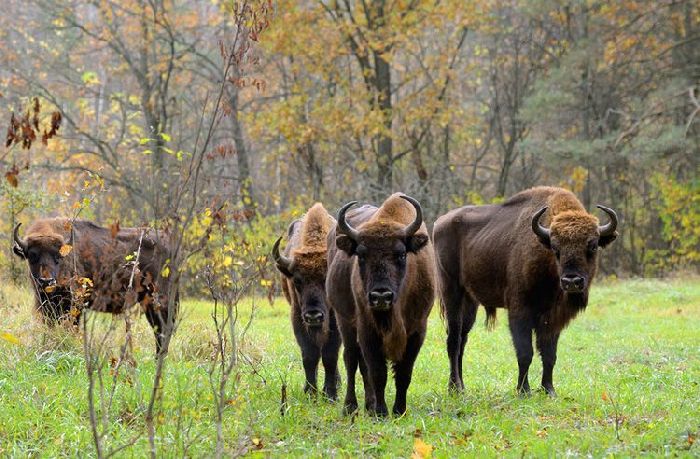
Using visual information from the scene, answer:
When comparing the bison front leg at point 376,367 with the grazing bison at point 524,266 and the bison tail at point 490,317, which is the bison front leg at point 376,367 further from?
the bison tail at point 490,317

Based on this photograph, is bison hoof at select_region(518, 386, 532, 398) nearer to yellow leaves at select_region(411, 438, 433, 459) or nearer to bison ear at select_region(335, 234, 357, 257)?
bison ear at select_region(335, 234, 357, 257)

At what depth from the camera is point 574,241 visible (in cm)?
788

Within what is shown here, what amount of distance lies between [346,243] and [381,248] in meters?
0.34

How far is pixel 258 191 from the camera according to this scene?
95.8 ft

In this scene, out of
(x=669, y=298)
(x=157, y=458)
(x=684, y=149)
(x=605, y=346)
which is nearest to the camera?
(x=157, y=458)

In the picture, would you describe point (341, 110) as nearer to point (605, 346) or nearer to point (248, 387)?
point (605, 346)

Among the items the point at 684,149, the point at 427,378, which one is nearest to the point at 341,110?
the point at 684,149

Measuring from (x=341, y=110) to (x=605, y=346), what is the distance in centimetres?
1322

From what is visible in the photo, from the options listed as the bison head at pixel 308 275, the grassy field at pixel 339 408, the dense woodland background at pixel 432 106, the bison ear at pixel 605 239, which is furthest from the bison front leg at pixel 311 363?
the dense woodland background at pixel 432 106

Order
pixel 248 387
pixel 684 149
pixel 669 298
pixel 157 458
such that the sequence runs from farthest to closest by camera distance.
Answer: pixel 684 149
pixel 669 298
pixel 248 387
pixel 157 458

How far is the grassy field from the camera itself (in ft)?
18.6

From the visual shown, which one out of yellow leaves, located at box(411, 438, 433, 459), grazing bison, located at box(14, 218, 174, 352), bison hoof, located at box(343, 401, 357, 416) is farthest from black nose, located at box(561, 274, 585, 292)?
grazing bison, located at box(14, 218, 174, 352)

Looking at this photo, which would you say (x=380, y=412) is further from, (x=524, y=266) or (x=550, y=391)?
(x=524, y=266)

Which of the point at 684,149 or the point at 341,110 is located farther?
the point at 341,110
